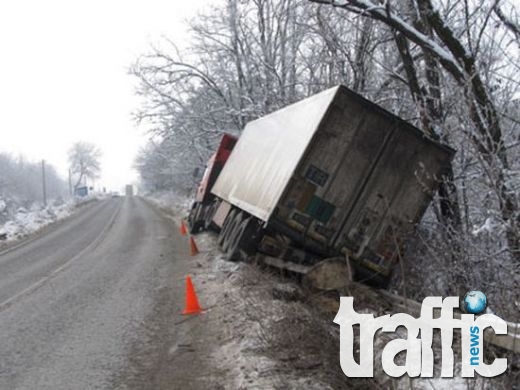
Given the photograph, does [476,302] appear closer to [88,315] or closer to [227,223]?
[88,315]

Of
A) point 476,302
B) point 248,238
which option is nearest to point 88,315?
point 248,238

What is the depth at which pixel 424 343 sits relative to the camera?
536 centimetres

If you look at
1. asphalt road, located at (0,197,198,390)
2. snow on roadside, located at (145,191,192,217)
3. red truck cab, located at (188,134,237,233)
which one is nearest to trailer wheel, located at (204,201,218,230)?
red truck cab, located at (188,134,237,233)

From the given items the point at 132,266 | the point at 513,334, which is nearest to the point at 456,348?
the point at 513,334

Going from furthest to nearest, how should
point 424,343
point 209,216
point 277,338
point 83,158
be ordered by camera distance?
1. point 83,158
2. point 209,216
3. point 277,338
4. point 424,343

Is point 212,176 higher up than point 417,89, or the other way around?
point 417,89

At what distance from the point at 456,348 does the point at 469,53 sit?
443 centimetres

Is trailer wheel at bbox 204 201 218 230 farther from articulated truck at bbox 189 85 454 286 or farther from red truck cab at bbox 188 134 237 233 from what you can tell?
articulated truck at bbox 189 85 454 286

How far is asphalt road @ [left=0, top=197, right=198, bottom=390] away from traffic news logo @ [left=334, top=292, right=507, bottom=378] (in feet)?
7.32

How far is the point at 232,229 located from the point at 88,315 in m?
4.64

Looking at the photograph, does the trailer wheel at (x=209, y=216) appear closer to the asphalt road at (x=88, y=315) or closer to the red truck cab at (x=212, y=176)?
the red truck cab at (x=212, y=176)

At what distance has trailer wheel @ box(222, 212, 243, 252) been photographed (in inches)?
465

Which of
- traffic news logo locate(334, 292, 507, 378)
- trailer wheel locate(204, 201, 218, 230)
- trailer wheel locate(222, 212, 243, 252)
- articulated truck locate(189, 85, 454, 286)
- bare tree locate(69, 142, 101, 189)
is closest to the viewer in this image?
traffic news logo locate(334, 292, 507, 378)

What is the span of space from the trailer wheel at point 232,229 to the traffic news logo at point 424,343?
17.9ft
